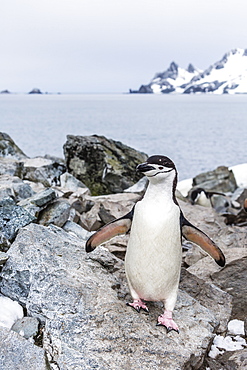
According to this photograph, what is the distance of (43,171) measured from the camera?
8.08m

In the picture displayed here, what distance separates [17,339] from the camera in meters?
2.99

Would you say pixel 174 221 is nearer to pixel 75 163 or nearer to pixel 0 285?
pixel 0 285

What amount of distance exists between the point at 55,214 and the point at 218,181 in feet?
33.5

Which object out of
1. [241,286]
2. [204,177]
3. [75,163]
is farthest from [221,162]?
[241,286]

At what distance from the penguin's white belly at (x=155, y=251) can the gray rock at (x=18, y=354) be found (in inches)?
37.1

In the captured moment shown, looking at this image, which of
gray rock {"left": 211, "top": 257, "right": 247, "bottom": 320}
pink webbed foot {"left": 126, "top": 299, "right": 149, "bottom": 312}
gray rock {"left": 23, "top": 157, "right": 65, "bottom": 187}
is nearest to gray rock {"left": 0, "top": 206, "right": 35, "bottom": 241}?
pink webbed foot {"left": 126, "top": 299, "right": 149, "bottom": 312}

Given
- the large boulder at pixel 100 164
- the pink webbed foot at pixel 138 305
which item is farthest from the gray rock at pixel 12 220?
the large boulder at pixel 100 164

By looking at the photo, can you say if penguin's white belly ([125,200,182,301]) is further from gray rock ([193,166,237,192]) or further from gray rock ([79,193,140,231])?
gray rock ([193,166,237,192])

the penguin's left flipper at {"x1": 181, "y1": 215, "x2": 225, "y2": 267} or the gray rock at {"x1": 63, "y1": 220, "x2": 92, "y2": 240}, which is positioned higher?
the penguin's left flipper at {"x1": 181, "y1": 215, "x2": 225, "y2": 267}

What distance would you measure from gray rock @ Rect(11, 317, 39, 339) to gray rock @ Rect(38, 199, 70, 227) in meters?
1.61

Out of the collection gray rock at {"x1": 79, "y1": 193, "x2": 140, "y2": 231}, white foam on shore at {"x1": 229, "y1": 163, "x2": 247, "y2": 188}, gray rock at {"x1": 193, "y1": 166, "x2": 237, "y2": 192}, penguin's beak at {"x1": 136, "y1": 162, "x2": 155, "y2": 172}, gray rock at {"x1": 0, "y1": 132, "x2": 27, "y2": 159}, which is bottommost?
white foam on shore at {"x1": 229, "y1": 163, "x2": 247, "y2": 188}

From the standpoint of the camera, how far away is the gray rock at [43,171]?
7.84m

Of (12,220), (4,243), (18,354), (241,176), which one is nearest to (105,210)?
(12,220)

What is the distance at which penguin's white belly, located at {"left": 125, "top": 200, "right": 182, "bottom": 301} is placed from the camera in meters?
3.36
